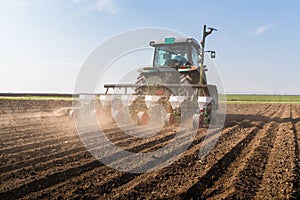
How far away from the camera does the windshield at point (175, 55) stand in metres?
9.72

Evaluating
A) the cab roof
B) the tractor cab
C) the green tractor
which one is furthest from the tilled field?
the cab roof

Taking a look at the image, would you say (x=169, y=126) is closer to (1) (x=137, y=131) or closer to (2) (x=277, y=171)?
(1) (x=137, y=131)

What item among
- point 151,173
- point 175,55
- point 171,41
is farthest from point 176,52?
point 151,173

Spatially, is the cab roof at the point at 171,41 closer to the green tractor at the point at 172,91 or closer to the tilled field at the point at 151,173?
the green tractor at the point at 172,91

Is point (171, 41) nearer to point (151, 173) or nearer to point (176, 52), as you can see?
point (176, 52)

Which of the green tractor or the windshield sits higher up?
the windshield

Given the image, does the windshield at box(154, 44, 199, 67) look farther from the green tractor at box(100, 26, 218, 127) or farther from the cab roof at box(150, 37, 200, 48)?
the cab roof at box(150, 37, 200, 48)

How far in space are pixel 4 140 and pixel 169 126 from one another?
423 centimetres

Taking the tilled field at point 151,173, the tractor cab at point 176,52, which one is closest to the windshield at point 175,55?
the tractor cab at point 176,52

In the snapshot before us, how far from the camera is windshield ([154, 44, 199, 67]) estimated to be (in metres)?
9.72

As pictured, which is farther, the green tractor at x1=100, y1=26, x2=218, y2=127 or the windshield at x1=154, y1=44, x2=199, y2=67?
the windshield at x1=154, y1=44, x2=199, y2=67

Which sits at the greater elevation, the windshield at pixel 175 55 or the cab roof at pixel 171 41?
the cab roof at pixel 171 41

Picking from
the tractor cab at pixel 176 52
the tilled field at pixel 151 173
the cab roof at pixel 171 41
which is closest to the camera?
the tilled field at pixel 151 173

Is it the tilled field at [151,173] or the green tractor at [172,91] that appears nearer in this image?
the tilled field at [151,173]
